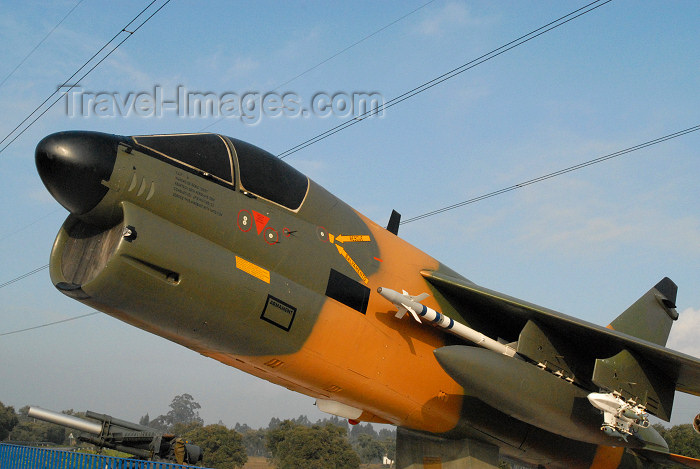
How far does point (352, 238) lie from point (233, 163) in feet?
7.06

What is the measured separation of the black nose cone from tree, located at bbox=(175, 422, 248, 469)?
3688 centimetres

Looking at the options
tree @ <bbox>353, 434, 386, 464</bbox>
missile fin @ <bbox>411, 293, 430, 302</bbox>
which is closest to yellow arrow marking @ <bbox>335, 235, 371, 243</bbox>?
missile fin @ <bbox>411, 293, 430, 302</bbox>

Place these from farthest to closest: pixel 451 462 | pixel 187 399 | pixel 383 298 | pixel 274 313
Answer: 1. pixel 187 399
2. pixel 451 462
3. pixel 383 298
4. pixel 274 313

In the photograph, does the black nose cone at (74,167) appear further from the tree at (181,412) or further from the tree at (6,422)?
the tree at (181,412)

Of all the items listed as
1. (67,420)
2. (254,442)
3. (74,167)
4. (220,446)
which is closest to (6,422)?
(220,446)

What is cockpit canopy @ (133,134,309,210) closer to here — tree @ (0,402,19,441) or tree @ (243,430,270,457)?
tree @ (0,402,19,441)

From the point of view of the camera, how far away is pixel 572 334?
954 centimetres

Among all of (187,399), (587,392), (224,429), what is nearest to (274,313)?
(587,392)

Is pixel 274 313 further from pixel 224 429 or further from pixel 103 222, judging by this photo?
pixel 224 429

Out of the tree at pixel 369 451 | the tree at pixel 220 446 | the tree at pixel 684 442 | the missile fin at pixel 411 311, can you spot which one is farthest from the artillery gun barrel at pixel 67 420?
the tree at pixel 369 451

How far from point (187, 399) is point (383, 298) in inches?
5532

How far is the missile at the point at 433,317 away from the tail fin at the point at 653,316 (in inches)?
170

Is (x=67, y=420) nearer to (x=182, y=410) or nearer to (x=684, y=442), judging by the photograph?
(x=684, y=442)

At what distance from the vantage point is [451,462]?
33.2 feet
